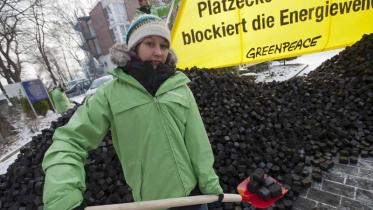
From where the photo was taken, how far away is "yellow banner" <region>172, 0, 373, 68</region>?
5492 millimetres

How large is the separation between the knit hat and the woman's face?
0.03 meters

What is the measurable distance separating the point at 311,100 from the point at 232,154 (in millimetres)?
2502

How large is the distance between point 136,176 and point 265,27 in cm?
508

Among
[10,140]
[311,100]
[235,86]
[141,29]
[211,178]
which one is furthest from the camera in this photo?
[10,140]

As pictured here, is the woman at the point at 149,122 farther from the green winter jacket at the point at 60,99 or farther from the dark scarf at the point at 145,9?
the green winter jacket at the point at 60,99

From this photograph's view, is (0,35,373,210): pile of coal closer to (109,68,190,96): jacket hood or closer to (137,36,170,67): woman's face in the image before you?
(109,68,190,96): jacket hood

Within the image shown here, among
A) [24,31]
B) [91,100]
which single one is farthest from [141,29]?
[24,31]

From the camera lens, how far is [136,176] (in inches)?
61.9

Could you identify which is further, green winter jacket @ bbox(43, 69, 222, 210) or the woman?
the woman

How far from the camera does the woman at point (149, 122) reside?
1.42 m

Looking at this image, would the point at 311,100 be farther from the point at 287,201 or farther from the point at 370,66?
the point at 287,201

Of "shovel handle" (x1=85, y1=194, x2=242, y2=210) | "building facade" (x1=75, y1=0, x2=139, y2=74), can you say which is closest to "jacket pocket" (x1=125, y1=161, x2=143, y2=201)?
"shovel handle" (x1=85, y1=194, x2=242, y2=210)

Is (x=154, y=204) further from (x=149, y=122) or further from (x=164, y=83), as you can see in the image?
(x=164, y=83)

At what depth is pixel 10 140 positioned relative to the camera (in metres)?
9.69
